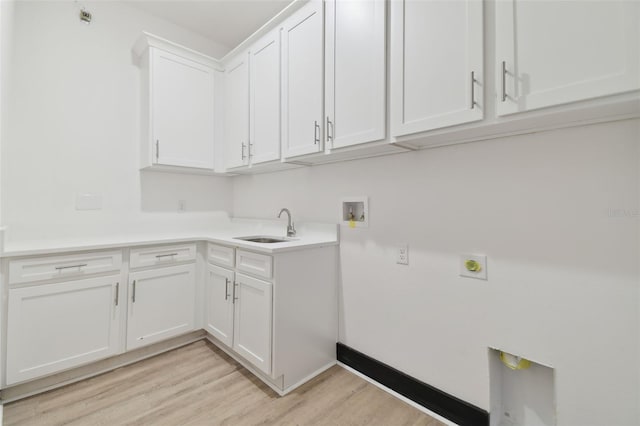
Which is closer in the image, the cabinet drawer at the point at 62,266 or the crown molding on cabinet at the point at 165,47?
the cabinet drawer at the point at 62,266

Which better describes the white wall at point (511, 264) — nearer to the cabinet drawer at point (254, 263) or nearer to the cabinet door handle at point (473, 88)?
the cabinet door handle at point (473, 88)

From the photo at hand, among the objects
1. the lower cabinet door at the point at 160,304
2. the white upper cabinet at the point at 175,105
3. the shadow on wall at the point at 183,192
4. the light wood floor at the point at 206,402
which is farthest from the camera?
the shadow on wall at the point at 183,192

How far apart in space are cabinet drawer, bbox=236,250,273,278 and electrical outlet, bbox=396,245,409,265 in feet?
2.57

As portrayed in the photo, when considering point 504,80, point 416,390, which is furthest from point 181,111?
point 416,390

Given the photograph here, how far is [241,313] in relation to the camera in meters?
1.97

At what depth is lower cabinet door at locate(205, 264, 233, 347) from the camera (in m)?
2.08

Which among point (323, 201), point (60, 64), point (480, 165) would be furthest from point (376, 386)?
point (60, 64)

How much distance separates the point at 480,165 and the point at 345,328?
4.58ft

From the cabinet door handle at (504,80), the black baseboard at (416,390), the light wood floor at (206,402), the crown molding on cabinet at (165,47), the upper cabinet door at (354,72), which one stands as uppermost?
the crown molding on cabinet at (165,47)

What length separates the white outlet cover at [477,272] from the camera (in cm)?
141

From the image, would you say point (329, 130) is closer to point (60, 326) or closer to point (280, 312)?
point (280, 312)

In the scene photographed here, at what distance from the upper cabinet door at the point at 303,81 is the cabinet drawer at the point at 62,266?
56.1 inches

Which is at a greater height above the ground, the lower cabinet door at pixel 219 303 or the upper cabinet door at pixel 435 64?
the upper cabinet door at pixel 435 64

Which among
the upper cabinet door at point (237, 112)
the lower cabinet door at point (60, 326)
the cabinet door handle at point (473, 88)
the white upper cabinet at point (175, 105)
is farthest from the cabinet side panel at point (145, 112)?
the cabinet door handle at point (473, 88)
